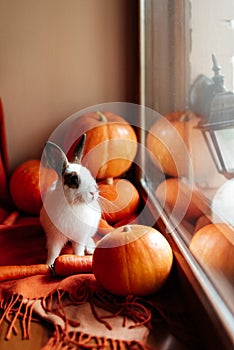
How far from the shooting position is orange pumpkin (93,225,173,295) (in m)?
0.70

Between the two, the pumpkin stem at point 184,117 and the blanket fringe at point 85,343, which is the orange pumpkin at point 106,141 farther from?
the blanket fringe at point 85,343

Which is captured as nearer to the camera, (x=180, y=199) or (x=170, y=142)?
(x=180, y=199)

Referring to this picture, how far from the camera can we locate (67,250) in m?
0.93

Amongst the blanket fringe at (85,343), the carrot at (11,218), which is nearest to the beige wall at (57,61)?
the carrot at (11,218)

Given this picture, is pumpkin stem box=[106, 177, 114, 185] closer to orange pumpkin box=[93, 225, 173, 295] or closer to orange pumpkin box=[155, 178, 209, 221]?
orange pumpkin box=[155, 178, 209, 221]

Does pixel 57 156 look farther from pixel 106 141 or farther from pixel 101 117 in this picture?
pixel 101 117

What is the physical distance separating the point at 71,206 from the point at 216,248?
0.33 m

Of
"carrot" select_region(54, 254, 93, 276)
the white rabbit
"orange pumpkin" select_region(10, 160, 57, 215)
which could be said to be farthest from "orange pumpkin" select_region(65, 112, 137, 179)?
"carrot" select_region(54, 254, 93, 276)

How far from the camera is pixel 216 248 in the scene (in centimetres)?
69

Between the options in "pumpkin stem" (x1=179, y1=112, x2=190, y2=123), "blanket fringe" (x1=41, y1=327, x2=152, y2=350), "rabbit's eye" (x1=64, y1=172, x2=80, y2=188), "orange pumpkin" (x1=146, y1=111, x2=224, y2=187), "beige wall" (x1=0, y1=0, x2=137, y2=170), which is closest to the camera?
"blanket fringe" (x1=41, y1=327, x2=152, y2=350)

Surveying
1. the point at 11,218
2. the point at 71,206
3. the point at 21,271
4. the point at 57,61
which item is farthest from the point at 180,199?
the point at 57,61

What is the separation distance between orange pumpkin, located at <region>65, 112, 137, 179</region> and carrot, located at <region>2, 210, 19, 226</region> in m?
0.28

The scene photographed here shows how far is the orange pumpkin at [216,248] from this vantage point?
2.09 ft

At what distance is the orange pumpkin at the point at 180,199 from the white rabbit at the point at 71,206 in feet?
0.67
